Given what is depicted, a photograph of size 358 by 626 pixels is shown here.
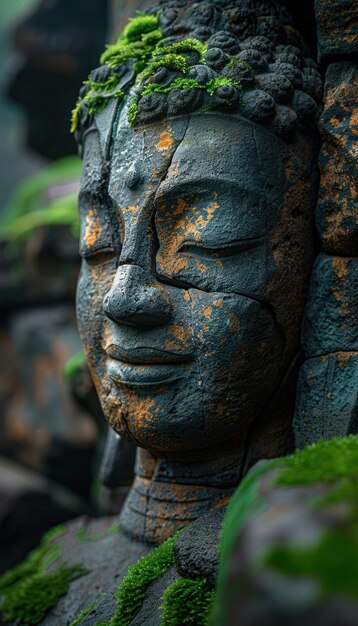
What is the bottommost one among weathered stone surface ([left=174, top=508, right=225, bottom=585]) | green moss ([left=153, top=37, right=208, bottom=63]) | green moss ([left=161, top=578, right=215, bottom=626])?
green moss ([left=161, top=578, right=215, bottom=626])

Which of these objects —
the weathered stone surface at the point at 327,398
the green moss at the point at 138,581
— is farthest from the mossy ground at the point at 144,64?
the green moss at the point at 138,581

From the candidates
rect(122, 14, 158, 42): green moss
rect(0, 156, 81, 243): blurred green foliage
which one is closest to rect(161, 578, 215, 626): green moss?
rect(122, 14, 158, 42): green moss

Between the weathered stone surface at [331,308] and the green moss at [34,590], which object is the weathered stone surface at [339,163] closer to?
the weathered stone surface at [331,308]

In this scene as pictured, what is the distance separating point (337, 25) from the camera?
90.7 inches

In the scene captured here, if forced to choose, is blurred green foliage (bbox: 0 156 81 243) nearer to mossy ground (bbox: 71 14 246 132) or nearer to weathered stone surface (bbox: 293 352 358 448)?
mossy ground (bbox: 71 14 246 132)

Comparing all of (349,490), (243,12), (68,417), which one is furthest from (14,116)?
(349,490)

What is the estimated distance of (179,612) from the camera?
204 cm

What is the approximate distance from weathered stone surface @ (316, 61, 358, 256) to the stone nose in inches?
24.2

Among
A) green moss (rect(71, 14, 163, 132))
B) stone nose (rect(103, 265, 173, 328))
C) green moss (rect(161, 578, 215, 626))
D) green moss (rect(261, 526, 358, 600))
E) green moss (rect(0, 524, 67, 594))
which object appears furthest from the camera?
green moss (rect(0, 524, 67, 594))

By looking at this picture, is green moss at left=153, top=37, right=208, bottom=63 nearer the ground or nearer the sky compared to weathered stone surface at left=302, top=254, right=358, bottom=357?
nearer the sky

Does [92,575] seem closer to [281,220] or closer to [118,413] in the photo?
[118,413]

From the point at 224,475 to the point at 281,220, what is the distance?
93cm

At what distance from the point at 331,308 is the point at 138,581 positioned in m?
1.12

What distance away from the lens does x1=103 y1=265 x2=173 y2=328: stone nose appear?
2.27 metres
